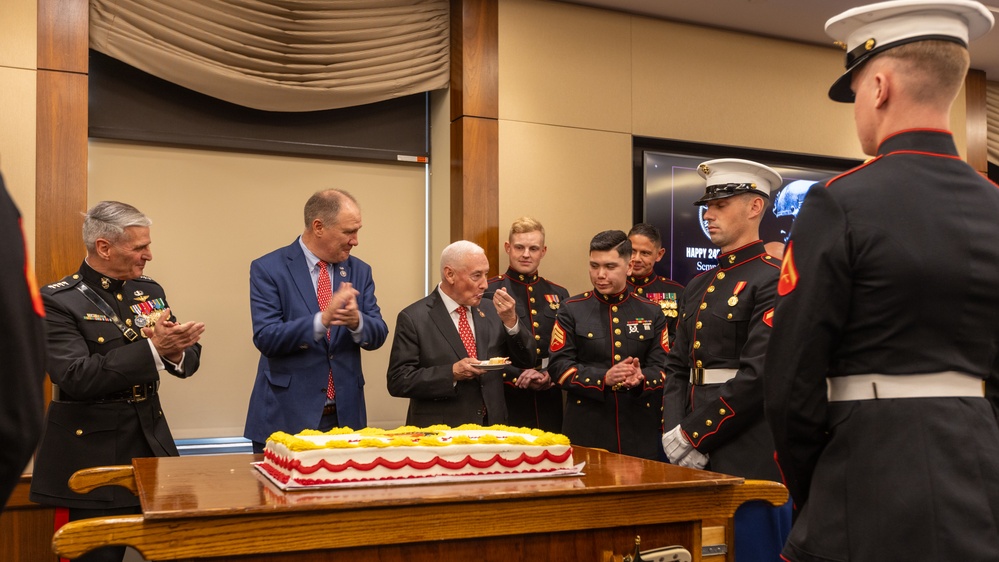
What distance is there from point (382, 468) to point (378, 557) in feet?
0.85

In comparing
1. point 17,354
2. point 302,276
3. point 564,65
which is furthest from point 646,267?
point 17,354

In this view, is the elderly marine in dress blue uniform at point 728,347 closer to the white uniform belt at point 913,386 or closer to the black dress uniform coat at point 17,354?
the white uniform belt at point 913,386

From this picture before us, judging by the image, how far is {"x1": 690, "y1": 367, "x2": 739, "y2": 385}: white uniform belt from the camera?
3.19 m

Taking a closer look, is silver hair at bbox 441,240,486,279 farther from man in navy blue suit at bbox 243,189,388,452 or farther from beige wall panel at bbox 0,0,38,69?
beige wall panel at bbox 0,0,38,69

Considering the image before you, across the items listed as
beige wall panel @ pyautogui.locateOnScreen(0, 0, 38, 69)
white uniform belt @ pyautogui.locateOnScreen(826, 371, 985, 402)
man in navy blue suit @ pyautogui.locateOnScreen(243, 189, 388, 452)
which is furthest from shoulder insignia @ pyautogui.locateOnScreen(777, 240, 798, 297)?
beige wall panel @ pyautogui.locateOnScreen(0, 0, 38, 69)

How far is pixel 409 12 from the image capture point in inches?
212

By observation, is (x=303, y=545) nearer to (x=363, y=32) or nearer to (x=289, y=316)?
(x=289, y=316)

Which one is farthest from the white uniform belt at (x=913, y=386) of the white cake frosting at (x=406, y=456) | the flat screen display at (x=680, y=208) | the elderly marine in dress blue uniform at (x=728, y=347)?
the flat screen display at (x=680, y=208)

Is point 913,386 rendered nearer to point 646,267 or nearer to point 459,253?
point 459,253

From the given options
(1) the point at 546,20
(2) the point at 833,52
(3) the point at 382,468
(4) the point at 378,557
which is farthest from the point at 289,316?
(2) the point at 833,52

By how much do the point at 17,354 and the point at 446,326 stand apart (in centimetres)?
284

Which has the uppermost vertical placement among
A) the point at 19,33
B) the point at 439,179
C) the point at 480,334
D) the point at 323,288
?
the point at 19,33

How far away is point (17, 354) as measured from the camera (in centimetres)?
114

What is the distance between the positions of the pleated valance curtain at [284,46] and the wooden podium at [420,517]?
2879mm
